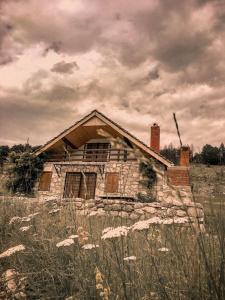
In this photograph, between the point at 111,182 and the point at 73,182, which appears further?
the point at 73,182

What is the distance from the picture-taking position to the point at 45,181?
56.7 feet

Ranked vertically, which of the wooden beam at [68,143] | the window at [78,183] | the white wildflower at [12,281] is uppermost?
the wooden beam at [68,143]

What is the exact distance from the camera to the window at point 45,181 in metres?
17.1

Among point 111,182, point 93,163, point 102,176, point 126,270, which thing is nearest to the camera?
point 126,270

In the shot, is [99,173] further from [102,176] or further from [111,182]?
[111,182]

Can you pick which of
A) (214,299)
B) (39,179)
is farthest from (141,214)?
(39,179)

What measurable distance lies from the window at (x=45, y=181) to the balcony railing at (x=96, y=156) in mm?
1087

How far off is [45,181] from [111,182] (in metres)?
4.68

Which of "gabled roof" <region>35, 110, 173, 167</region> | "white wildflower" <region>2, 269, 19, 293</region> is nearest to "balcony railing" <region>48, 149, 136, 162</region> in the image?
"gabled roof" <region>35, 110, 173, 167</region>

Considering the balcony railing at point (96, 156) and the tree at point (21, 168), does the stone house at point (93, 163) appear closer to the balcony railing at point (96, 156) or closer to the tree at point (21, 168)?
the balcony railing at point (96, 156)

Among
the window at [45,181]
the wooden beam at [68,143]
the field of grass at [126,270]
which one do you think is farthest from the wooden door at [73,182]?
the field of grass at [126,270]

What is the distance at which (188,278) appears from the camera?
148 cm

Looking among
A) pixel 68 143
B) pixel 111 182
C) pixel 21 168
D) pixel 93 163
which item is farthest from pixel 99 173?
pixel 21 168

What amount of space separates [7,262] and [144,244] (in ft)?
4.75
